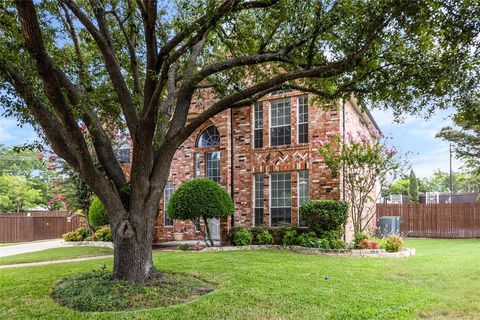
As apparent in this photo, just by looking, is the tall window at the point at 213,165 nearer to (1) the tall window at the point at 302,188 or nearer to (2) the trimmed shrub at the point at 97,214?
(1) the tall window at the point at 302,188

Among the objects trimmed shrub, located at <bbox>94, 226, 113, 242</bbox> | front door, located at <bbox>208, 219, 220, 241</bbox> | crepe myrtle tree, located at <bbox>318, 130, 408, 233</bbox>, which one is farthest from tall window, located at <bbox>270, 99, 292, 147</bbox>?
trimmed shrub, located at <bbox>94, 226, 113, 242</bbox>

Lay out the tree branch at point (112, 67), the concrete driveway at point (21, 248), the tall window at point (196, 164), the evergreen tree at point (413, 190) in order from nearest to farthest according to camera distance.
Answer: the tree branch at point (112, 67), the concrete driveway at point (21, 248), the tall window at point (196, 164), the evergreen tree at point (413, 190)

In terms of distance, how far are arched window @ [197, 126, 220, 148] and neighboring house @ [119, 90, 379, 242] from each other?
46mm

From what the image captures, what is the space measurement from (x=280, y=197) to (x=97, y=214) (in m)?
7.28

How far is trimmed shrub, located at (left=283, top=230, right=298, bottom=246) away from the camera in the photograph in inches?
484

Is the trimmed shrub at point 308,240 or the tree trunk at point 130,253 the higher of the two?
the tree trunk at point 130,253

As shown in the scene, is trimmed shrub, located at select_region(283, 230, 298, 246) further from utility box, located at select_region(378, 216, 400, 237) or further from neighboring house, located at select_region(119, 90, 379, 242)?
utility box, located at select_region(378, 216, 400, 237)

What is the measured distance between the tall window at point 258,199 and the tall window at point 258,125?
1.22 metres

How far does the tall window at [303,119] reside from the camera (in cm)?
1335

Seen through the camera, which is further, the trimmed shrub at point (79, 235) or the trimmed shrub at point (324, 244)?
the trimmed shrub at point (79, 235)

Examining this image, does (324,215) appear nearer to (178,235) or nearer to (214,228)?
(214,228)

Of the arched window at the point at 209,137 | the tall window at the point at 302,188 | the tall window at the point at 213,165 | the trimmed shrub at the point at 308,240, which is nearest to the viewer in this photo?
the trimmed shrub at the point at 308,240

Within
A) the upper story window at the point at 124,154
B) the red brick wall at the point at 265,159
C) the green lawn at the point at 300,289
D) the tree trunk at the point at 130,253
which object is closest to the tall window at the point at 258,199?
the red brick wall at the point at 265,159

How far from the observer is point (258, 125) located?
14.3m
